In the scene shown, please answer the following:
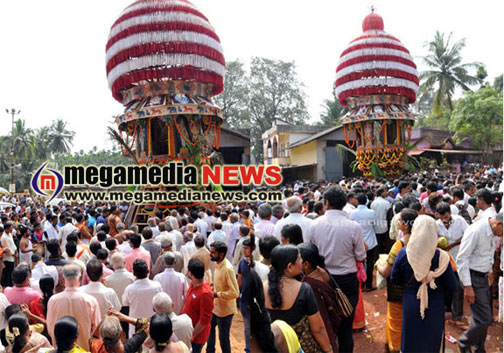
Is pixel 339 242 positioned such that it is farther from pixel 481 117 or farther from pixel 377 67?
pixel 481 117

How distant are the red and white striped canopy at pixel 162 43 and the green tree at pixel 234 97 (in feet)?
81.0

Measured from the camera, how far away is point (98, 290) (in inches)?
163

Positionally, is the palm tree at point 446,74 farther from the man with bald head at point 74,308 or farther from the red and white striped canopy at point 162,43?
the man with bald head at point 74,308

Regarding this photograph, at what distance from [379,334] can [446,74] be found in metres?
33.4

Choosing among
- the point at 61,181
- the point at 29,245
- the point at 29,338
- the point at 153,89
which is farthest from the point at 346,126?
the point at 29,338

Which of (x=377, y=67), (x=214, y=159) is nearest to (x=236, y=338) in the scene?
(x=214, y=159)

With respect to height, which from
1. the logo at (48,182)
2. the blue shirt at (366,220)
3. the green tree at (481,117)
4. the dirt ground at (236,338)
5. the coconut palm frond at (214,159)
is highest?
the green tree at (481,117)

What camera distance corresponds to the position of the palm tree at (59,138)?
5625 centimetres

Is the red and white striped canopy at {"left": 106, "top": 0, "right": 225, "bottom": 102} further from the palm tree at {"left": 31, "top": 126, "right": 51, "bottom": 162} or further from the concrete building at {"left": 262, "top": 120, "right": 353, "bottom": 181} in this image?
the palm tree at {"left": 31, "top": 126, "right": 51, "bottom": 162}

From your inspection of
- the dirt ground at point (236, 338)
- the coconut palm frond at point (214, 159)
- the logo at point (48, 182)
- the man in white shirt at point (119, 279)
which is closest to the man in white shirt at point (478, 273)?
the dirt ground at point (236, 338)

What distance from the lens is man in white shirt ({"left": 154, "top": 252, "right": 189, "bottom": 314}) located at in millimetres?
4551

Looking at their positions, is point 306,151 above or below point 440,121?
below

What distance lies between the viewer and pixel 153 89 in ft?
47.5

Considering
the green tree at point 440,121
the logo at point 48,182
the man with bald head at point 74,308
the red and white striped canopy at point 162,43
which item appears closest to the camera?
the man with bald head at point 74,308
